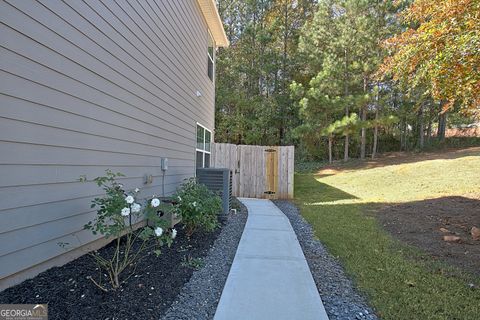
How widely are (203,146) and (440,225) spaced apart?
5919 mm

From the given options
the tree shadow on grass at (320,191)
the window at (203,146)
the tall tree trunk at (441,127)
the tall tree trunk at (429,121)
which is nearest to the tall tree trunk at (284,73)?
the tree shadow on grass at (320,191)

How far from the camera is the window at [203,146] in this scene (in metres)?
8.47

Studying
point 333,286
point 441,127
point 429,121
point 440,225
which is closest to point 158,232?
point 333,286

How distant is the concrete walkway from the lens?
2.56 meters

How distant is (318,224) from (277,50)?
1663 centimetres

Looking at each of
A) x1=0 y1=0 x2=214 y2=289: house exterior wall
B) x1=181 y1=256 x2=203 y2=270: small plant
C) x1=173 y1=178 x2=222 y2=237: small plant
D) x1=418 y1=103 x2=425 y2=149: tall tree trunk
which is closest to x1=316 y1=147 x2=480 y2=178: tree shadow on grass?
x1=418 y1=103 x2=425 y2=149: tall tree trunk

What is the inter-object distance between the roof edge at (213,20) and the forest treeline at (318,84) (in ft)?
21.8

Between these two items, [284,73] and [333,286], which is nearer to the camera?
[333,286]

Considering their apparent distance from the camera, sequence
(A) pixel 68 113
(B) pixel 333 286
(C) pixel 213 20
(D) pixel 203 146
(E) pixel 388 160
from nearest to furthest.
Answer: (A) pixel 68 113
(B) pixel 333 286
(C) pixel 213 20
(D) pixel 203 146
(E) pixel 388 160

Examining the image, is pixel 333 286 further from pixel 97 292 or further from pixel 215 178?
pixel 215 178

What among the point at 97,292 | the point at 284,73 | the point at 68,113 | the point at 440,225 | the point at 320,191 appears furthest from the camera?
the point at 284,73

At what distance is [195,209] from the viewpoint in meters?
4.34

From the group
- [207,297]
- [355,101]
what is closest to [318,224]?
[207,297]

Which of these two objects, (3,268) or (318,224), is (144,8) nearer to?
(3,268)
